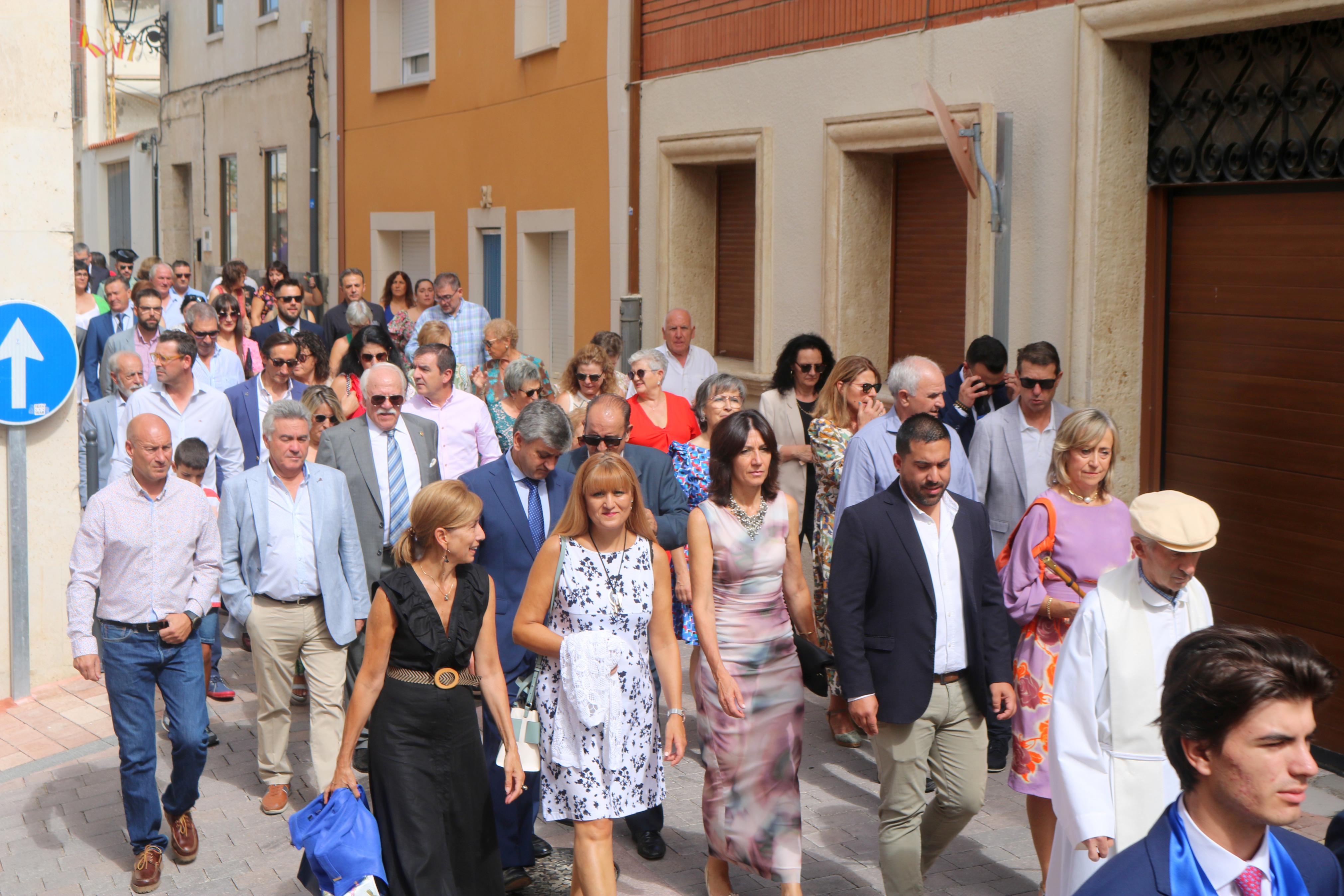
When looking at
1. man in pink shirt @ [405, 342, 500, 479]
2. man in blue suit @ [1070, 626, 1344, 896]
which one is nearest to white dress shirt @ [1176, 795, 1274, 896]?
man in blue suit @ [1070, 626, 1344, 896]

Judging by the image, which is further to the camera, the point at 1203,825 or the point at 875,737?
the point at 875,737

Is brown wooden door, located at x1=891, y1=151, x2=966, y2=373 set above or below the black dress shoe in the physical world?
above

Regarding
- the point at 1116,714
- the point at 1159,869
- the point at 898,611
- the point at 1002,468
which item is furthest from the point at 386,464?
the point at 1159,869

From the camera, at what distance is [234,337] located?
11781 millimetres

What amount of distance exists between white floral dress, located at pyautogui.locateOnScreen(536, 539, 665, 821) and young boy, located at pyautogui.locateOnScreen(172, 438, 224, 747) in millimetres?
2061

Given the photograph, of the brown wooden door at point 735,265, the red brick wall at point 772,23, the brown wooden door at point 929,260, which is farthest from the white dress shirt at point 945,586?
the brown wooden door at point 735,265

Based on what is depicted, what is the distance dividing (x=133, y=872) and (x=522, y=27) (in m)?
11.3

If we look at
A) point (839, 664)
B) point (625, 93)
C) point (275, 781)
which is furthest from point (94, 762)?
point (625, 93)

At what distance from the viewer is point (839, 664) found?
17.1ft

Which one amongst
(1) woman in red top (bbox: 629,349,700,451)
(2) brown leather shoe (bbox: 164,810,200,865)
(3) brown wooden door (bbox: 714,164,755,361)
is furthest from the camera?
(3) brown wooden door (bbox: 714,164,755,361)

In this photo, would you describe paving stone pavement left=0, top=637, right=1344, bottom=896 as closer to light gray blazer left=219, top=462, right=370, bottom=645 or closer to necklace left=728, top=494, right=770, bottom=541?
light gray blazer left=219, top=462, right=370, bottom=645

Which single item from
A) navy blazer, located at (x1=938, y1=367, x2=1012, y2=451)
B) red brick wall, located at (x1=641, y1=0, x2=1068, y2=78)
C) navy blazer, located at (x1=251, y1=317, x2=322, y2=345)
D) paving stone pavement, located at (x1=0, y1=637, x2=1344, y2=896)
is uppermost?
red brick wall, located at (x1=641, y1=0, x2=1068, y2=78)

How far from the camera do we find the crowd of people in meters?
5.11

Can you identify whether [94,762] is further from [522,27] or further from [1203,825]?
[522,27]
